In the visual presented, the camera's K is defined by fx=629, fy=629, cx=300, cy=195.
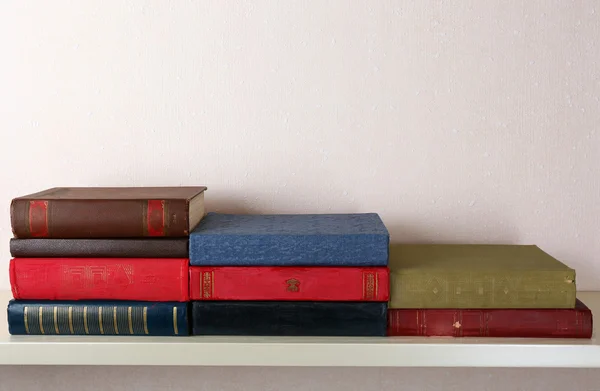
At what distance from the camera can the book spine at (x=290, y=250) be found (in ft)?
2.15

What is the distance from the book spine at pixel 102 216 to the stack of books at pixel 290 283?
0.03 meters

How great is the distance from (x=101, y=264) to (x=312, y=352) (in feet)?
0.79

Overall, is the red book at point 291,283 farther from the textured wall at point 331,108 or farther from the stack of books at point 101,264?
the textured wall at point 331,108

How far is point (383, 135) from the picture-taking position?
837mm

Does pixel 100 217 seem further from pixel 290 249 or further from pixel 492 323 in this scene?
pixel 492 323

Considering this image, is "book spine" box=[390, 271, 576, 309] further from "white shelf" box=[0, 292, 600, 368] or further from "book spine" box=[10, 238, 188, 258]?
"book spine" box=[10, 238, 188, 258]

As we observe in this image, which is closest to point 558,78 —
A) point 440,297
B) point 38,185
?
point 440,297

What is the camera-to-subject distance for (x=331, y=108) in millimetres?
833

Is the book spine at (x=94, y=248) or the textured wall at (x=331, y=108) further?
the textured wall at (x=331, y=108)

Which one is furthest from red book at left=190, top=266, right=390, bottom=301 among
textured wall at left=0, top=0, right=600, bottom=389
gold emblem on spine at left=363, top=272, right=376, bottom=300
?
textured wall at left=0, top=0, right=600, bottom=389

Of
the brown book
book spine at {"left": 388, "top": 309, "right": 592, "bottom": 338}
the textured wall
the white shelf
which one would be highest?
the textured wall

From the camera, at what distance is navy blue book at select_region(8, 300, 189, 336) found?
2.17 feet

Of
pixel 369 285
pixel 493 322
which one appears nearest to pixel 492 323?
pixel 493 322

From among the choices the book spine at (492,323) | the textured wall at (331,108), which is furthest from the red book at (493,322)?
the textured wall at (331,108)
